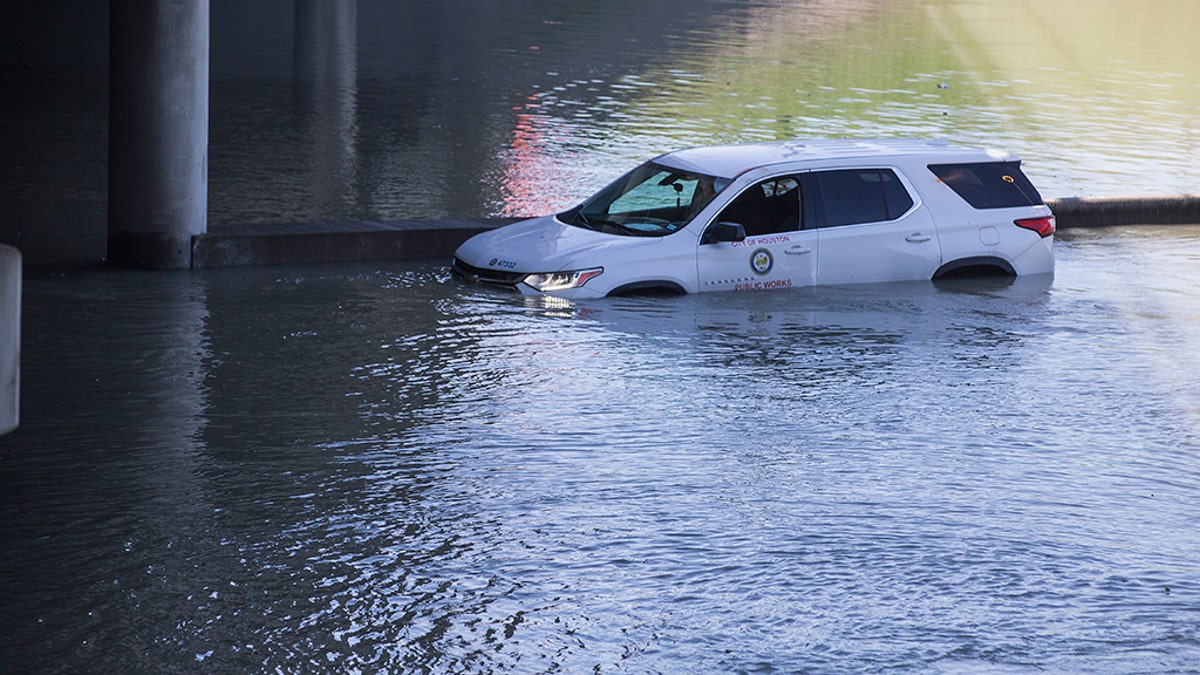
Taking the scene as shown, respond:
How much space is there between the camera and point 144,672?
561 centimetres

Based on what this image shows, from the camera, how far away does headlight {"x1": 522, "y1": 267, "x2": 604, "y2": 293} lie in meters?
12.5

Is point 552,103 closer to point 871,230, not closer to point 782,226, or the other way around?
point 871,230

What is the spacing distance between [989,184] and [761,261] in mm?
2505

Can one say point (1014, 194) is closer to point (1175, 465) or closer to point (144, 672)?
point (1175, 465)

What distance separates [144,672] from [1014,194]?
10.4 m

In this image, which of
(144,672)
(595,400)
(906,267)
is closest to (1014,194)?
(906,267)

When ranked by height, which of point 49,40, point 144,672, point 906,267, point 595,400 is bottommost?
point 144,672

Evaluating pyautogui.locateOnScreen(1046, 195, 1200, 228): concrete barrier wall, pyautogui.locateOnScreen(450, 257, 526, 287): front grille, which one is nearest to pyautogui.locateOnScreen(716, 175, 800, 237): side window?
pyautogui.locateOnScreen(450, 257, 526, 287): front grille

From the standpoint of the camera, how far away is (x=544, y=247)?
12.8 m

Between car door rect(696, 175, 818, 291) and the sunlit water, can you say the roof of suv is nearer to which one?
car door rect(696, 175, 818, 291)

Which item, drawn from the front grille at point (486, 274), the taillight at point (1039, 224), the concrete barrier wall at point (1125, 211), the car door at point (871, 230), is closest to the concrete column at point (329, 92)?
the front grille at point (486, 274)

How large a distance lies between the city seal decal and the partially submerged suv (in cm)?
1

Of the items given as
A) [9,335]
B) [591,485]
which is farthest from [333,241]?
[9,335]

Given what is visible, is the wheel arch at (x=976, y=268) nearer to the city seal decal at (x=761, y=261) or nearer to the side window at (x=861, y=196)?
the side window at (x=861, y=196)
